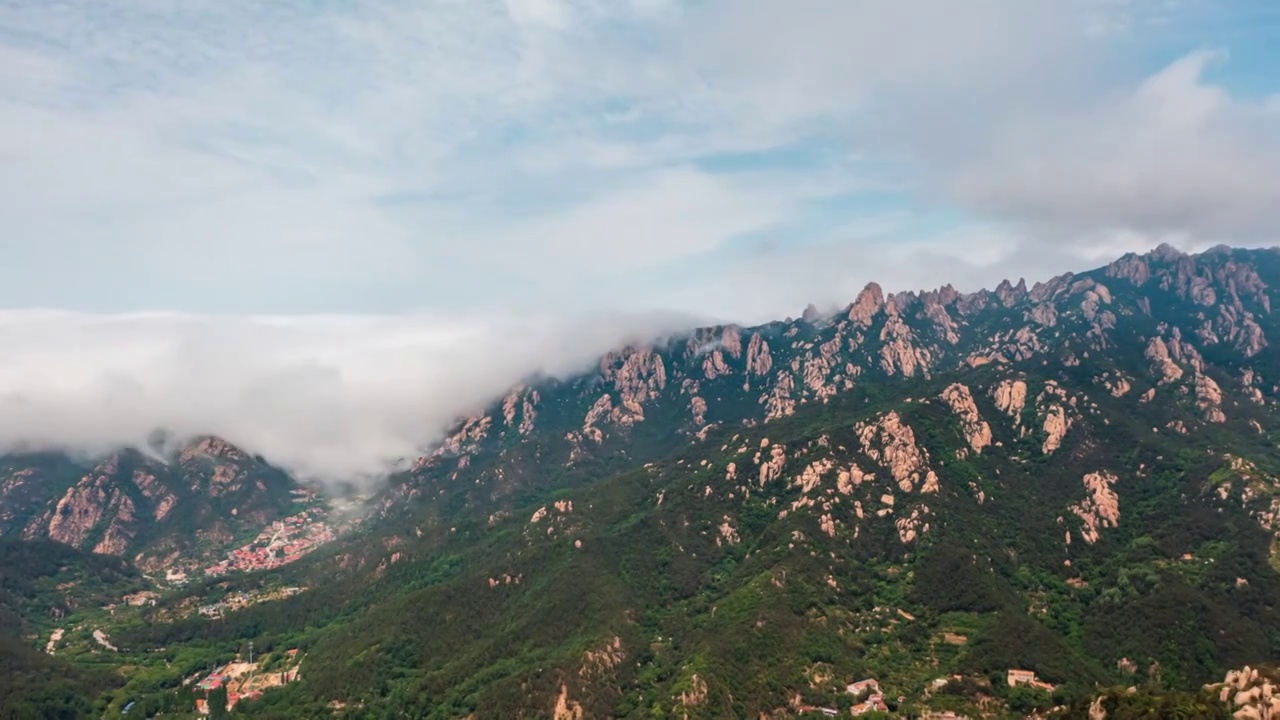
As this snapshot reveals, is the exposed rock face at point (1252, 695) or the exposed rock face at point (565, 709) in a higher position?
the exposed rock face at point (1252, 695)

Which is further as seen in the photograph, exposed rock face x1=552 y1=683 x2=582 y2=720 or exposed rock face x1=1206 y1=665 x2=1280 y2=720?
exposed rock face x1=552 y1=683 x2=582 y2=720

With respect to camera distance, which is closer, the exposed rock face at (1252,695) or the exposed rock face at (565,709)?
the exposed rock face at (1252,695)

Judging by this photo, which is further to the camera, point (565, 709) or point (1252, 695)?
point (565, 709)

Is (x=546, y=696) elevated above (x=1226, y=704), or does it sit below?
below

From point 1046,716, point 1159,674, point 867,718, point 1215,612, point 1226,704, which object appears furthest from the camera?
point 1215,612

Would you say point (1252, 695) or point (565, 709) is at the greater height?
point (1252, 695)

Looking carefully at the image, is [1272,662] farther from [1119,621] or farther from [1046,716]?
[1046,716]

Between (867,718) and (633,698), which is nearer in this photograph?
(867,718)

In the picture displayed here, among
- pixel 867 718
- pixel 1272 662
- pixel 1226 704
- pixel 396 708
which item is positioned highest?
pixel 1226 704

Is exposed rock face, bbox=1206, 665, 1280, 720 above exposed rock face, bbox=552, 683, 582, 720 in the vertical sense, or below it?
above

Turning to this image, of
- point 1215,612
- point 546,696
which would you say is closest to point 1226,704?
point 1215,612

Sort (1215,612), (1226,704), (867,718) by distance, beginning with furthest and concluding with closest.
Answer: (1215,612) → (867,718) → (1226,704)
